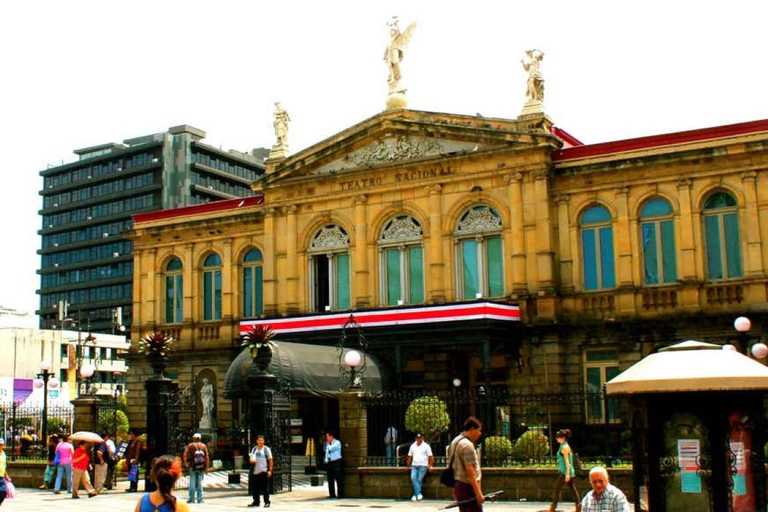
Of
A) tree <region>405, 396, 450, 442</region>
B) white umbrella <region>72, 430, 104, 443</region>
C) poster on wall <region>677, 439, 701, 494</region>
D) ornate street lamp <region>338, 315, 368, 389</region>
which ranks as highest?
ornate street lamp <region>338, 315, 368, 389</region>

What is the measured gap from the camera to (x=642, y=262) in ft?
122

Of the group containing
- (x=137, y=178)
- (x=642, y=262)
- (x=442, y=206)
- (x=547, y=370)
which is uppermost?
(x=137, y=178)

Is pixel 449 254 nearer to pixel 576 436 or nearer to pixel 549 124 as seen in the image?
pixel 549 124

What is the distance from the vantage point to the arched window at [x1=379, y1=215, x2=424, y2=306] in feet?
135

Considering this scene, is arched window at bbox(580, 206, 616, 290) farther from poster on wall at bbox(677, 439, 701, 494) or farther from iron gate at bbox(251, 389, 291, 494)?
poster on wall at bbox(677, 439, 701, 494)

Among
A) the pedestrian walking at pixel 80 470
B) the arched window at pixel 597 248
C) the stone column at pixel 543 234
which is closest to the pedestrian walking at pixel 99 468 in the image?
the pedestrian walking at pixel 80 470

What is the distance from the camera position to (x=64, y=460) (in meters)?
28.9

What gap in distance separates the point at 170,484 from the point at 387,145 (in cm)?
3230

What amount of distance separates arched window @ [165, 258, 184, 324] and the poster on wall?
36512 millimetres

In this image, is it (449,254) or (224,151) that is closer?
(449,254)

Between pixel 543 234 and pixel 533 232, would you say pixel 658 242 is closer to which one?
pixel 543 234

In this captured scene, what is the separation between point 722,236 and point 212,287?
22.3 m

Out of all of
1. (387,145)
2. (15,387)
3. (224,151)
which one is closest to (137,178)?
(224,151)

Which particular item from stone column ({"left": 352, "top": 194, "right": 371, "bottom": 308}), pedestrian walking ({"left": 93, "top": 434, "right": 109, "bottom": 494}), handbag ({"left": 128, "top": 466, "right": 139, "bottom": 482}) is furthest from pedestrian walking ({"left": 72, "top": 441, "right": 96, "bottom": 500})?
stone column ({"left": 352, "top": 194, "right": 371, "bottom": 308})
